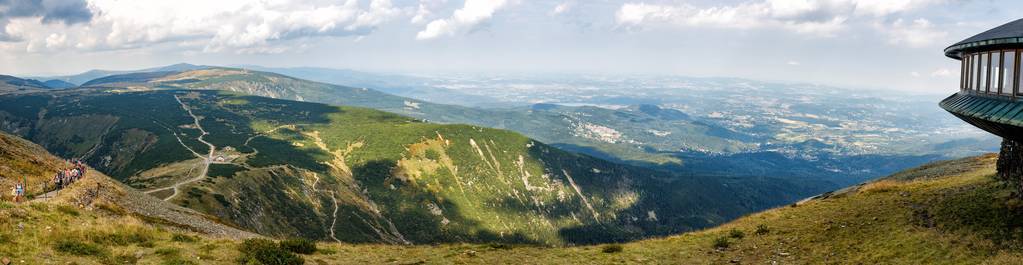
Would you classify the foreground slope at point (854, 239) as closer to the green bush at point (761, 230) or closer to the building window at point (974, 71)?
the green bush at point (761, 230)

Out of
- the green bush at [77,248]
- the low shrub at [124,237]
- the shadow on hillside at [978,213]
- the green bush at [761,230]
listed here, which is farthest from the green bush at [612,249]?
the green bush at [77,248]

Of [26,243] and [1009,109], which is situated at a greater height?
[1009,109]

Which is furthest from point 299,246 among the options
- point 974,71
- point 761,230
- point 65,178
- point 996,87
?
point 974,71

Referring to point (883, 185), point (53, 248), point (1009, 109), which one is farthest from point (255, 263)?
point (883, 185)

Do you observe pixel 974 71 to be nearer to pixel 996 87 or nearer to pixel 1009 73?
pixel 996 87

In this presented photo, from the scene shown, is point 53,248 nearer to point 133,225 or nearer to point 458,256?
point 133,225

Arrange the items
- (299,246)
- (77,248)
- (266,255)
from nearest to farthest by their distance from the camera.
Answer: (77,248) < (266,255) < (299,246)
